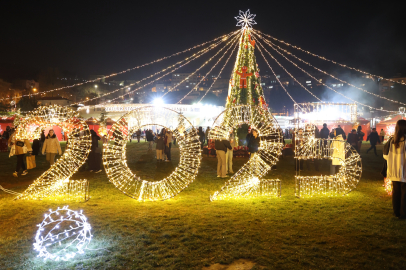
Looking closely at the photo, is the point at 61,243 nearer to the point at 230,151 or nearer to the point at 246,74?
the point at 230,151

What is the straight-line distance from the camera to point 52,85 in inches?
2387

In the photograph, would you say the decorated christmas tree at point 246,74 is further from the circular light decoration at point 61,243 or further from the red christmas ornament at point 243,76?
the circular light decoration at point 61,243

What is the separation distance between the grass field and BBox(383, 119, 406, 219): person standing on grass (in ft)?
1.10

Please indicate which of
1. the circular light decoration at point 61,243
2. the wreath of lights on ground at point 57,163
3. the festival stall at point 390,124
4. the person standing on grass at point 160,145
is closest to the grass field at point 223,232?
the circular light decoration at point 61,243

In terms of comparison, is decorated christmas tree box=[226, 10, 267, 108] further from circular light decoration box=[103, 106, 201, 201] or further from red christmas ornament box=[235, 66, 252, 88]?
circular light decoration box=[103, 106, 201, 201]

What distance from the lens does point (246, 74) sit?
1581cm

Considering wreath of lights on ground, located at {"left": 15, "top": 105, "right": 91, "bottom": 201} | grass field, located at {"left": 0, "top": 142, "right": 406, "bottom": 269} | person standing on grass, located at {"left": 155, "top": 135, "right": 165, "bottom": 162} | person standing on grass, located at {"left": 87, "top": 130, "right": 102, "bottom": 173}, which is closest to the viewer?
grass field, located at {"left": 0, "top": 142, "right": 406, "bottom": 269}

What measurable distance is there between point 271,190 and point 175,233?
151 inches

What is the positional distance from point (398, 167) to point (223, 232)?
354cm

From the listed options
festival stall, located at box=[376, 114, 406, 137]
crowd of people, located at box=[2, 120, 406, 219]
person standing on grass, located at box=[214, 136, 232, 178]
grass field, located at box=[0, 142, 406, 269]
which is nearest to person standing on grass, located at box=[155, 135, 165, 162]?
crowd of people, located at box=[2, 120, 406, 219]

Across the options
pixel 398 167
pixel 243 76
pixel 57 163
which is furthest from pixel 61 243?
pixel 243 76

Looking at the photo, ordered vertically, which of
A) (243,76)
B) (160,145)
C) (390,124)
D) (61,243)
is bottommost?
(61,243)

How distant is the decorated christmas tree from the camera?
51.6ft

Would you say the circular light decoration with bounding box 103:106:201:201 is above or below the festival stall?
below
